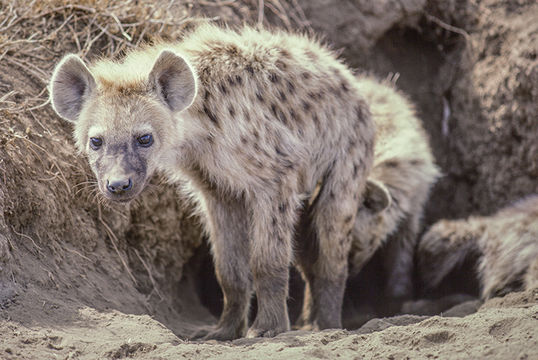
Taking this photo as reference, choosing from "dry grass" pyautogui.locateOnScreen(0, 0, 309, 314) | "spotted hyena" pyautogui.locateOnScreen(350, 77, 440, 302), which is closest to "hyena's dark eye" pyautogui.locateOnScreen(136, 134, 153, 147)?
"dry grass" pyautogui.locateOnScreen(0, 0, 309, 314)

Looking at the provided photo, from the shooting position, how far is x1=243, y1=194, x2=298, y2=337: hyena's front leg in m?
2.70

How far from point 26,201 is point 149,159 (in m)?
0.54

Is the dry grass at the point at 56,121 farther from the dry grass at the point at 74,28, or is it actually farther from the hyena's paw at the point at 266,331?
the hyena's paw at the point at 266,331

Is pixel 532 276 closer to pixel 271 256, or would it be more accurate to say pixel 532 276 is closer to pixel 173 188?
pixel 271 256

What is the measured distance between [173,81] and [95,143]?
357 mm

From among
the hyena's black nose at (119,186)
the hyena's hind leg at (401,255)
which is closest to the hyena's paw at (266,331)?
the hyena's black nose at (119,186)

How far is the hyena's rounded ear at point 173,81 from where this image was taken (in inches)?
→ 96.7

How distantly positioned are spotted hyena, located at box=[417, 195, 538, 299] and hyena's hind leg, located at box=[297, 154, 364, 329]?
2.24ft

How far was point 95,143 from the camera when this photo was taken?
2.42 metres

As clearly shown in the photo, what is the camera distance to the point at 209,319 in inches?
140

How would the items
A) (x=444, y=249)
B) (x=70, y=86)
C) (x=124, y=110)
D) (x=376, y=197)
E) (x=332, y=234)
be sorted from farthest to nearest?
(x=444, y=249), (x=376, y=197), (x=332, y=234), (x=70, y=86), (x=124, y=110)

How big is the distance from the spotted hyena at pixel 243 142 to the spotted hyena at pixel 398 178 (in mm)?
626

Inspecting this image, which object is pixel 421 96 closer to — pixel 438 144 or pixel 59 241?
pixel 438 144

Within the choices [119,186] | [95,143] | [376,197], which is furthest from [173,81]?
→ [376,197]
